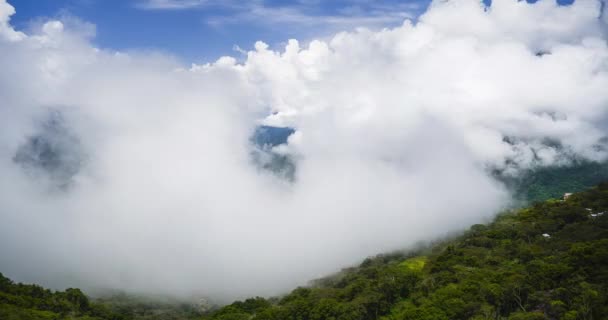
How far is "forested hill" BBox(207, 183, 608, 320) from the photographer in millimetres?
66625

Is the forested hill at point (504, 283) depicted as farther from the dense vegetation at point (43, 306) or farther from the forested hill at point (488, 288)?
the dense vegetation at point (43, 306)

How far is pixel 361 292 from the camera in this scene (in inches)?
3814

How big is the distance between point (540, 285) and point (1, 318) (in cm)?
8772

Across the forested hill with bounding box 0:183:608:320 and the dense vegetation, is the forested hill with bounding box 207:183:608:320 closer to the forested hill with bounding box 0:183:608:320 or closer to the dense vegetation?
the forested hill with bounding box 0:183:608:320

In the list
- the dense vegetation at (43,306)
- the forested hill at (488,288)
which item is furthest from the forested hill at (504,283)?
the dense vegetation at (43,306)

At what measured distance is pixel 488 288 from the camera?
2805 inches

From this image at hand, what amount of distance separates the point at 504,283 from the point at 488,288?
14.5 feet

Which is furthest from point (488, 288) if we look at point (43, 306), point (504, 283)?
point (43, 306)

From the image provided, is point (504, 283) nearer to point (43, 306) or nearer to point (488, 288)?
point (488, 288)

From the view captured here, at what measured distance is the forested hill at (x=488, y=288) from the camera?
67.3 meters

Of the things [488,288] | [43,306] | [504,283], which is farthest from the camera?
[43,306]

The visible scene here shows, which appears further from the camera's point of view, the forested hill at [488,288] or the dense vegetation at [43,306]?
the dense vegetation at [43,306]

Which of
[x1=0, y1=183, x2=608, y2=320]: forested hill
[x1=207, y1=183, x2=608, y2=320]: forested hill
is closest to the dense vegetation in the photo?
[x1=0, y1=183, x2=608, y2=320]: forested hill

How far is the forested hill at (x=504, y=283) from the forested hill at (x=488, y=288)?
149mm
